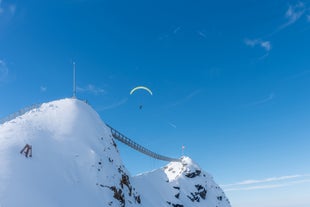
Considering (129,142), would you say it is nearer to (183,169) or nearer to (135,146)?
(135,146)

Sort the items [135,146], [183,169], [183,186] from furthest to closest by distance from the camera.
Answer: [183,169] < [183,186] < [135,146]

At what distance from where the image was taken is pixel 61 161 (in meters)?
30.0

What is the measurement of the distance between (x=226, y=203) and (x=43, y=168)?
94.9 m

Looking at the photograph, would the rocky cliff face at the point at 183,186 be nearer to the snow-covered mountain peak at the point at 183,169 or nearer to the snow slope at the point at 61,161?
the snow-covered mountain peak at the point at 183,169

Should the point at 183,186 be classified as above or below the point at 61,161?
above

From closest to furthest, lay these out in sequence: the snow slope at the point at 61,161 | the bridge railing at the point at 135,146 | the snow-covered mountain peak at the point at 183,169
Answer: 1. the snow slope at the point at 61,161
2. the bridge railing at the point at 135,146
3. the snow-covered mountain peak at the point at 183,169

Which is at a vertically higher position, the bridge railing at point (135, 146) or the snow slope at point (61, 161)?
the bridge railing at point (135, 146)

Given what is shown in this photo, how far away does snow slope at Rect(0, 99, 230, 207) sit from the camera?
77.4ft

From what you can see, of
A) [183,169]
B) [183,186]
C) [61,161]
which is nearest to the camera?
[61,161]

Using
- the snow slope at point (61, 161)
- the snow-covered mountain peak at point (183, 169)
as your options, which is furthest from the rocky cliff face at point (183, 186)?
the snow slope at point (61, 161)

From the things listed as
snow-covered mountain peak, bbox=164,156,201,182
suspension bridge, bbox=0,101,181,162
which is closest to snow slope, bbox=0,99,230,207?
suspension bridge, bbox=0,101,181,162

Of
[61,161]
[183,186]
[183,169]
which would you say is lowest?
[61,161]

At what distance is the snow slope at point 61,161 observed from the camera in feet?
77.4

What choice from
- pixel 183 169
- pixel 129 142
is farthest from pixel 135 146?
pixel 183 169
